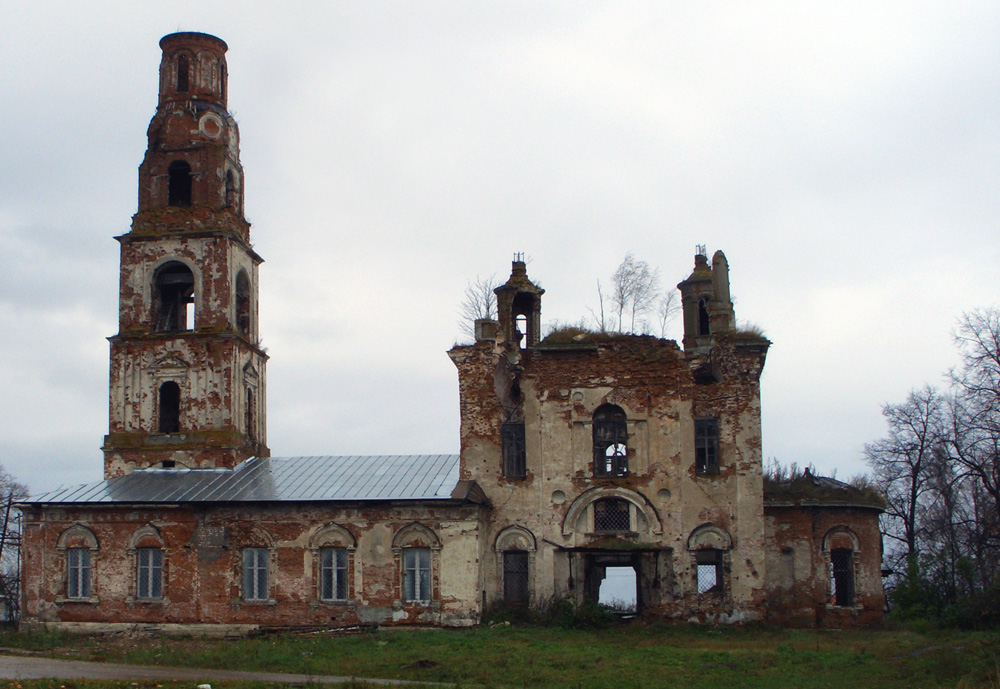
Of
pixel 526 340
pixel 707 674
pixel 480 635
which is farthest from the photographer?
pixel 526 340

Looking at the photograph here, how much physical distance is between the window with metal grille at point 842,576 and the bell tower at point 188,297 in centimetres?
1662

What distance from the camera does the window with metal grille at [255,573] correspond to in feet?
93.4

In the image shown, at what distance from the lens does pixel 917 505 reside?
138 feet

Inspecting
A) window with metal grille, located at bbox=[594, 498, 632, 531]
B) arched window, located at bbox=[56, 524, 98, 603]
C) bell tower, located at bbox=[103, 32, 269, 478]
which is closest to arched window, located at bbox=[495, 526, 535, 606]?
window with metal grille, located at bbox=[594, 498, 632, 531]

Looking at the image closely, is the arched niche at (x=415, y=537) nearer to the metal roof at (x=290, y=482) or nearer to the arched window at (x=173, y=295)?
the metal roof at (x=290, y=482)

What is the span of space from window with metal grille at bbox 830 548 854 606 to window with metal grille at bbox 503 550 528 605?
7.85 m

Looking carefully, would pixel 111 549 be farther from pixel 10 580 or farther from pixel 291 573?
pixel 10 580

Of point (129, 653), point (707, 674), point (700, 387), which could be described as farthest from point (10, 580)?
point (707, 674)

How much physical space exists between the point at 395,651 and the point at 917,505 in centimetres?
2593

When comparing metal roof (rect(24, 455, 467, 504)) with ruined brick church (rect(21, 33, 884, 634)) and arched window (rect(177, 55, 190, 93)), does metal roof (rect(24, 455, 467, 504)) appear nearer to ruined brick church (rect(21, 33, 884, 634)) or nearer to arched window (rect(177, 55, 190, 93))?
ruined brick church (rect(21, 33, 884, 634))

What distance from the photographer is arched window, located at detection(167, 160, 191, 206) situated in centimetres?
3425

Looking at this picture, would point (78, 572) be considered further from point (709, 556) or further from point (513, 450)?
point (709, 556)

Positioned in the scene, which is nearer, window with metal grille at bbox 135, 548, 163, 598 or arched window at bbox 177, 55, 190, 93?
window with metal grille at bbox 135, 548, 163, 598

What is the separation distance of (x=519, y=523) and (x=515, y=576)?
136cm
